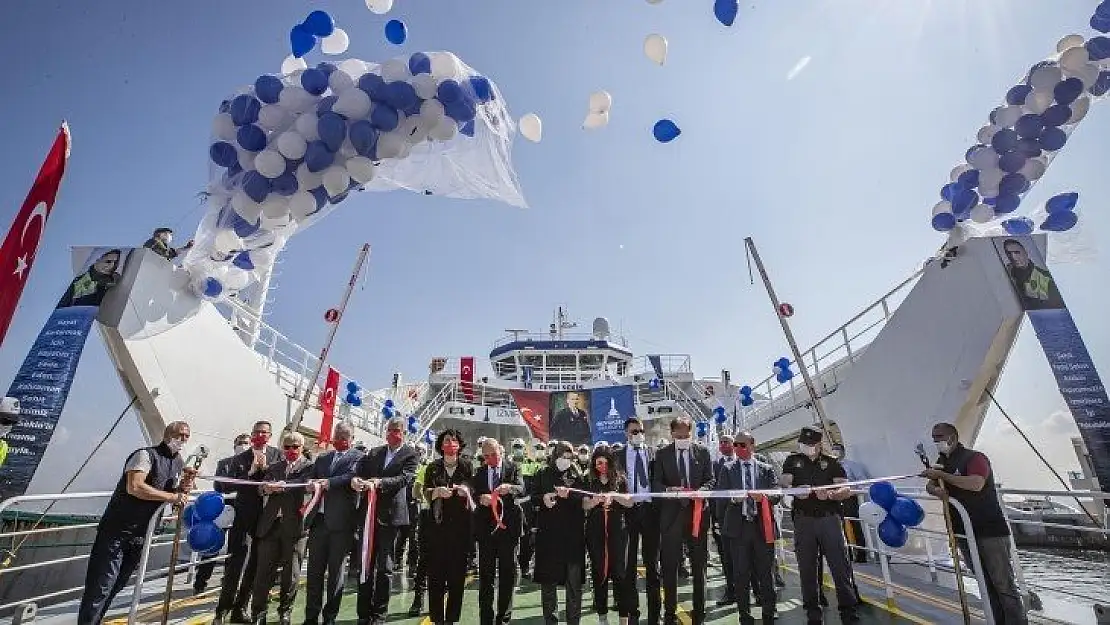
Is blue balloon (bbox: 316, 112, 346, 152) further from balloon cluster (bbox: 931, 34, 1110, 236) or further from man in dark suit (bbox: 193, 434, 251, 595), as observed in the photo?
balloon cluster (bbox: 931, 34, 1110, 236)

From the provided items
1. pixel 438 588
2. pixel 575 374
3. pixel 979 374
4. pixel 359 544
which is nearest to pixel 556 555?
pixel 438 588

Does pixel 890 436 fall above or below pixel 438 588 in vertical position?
above

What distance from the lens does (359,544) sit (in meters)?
5.73

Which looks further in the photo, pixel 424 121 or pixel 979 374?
pixel 979 374

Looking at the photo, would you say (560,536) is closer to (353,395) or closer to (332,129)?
(332,129)

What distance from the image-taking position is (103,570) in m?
3.81

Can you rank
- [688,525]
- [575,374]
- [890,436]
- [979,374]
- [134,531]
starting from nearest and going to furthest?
[134,531], [688,525], [979,374], [890,436], [575,374]

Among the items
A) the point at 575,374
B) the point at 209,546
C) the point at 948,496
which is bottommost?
the point at 209,546

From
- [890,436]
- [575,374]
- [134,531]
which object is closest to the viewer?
[134,531]

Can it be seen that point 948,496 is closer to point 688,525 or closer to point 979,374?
point 688,525

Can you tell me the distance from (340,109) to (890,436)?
916 cm

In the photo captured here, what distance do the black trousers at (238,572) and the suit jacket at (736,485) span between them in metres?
4.19

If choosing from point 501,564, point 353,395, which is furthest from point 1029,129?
point 353,395

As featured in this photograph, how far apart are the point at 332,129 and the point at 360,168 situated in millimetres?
475
